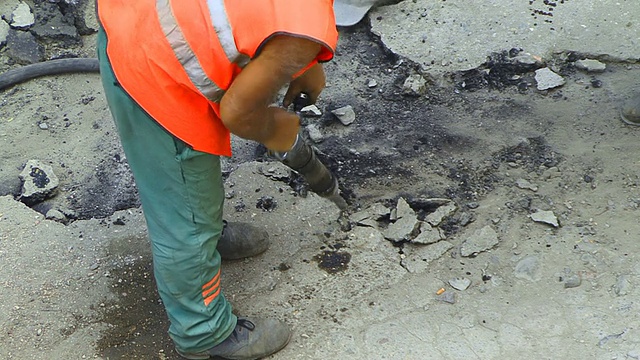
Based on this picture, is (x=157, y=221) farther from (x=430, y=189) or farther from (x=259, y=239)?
(x=430, y=189)

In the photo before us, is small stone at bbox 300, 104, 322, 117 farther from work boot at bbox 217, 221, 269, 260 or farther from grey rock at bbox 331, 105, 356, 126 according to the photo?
work boot at bbox 217, 221, 269, 260

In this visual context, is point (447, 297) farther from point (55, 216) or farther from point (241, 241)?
point (55, 216)

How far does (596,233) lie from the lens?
3.04m

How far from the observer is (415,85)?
4.04 meters

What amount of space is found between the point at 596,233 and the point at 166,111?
6.34 feet

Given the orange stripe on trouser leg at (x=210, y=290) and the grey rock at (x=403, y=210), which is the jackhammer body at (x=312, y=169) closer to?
the grey rock at (x=403, y=210)

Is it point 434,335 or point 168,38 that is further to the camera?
point 434,335

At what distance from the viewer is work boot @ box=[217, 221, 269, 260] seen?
307 centimetres

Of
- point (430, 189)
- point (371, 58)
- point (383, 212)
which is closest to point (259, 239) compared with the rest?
point (383, 212)

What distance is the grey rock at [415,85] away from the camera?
4.02 metres

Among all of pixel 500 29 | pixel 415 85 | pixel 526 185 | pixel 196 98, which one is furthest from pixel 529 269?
pixel 500 29

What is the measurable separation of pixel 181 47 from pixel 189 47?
0.02m

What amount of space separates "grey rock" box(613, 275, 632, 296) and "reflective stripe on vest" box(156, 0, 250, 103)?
5.67 ft

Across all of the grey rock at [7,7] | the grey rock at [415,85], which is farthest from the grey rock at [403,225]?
the grey rock at [7,7]
